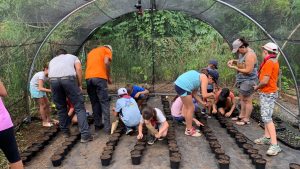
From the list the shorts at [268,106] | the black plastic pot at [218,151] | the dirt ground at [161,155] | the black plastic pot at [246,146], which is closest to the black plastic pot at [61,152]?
the dirt ground at [161,155]

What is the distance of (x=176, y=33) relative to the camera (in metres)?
13.0

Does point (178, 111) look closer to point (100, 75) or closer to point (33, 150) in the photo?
point (100, 75)

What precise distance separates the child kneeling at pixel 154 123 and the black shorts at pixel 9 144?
2.24m

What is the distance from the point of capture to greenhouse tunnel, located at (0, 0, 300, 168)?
6500mm

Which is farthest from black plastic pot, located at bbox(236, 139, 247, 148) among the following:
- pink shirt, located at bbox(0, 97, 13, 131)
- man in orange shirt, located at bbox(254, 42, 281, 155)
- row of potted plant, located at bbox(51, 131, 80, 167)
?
pink shirt, located at bbox(0, 97, 13, 131)

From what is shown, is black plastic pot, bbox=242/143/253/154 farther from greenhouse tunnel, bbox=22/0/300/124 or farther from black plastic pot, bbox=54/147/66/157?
black plastic pot, bbox=54/147/66/157

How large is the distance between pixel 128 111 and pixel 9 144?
9.05 ft

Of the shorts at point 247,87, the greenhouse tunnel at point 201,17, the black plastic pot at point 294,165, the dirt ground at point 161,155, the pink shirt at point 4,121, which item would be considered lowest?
the dirt ground at point 161,155

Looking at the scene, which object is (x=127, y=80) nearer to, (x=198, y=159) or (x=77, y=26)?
(x=77, y=26)

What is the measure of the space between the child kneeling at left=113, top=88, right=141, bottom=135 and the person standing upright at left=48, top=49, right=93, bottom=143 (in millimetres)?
730

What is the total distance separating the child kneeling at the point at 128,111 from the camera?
599 cm

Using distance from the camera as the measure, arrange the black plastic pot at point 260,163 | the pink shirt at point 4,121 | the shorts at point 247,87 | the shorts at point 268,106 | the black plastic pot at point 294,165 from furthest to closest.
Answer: the shorts at point 247,87
the shorts at point 268,106
the black plastic pot at point 260,163
the black plastic pot at point 294,165
the pink shirt at point 4,121

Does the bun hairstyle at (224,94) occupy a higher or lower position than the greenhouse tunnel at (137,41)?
lower

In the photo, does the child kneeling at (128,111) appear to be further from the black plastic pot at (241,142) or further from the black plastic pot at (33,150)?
the black plastic pot at (241,142)
